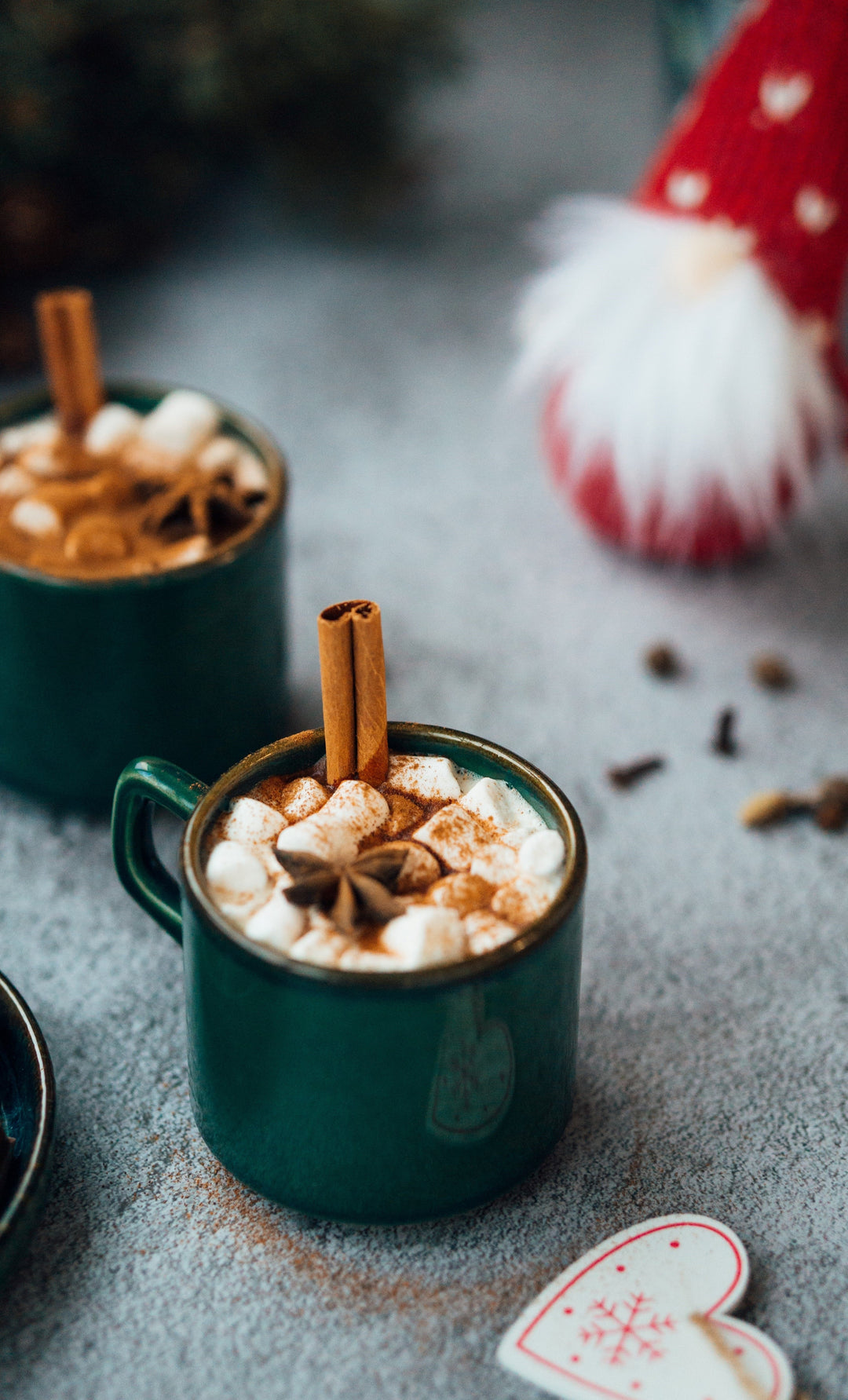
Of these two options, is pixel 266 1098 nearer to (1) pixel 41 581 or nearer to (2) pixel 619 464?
(1) pixel 41 581

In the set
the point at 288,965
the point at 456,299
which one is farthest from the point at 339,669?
the point at 456,299

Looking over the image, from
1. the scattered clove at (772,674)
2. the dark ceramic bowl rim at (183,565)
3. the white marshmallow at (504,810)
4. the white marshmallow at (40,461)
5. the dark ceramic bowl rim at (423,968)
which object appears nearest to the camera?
the dark ceramic bowl rim at (423,968)

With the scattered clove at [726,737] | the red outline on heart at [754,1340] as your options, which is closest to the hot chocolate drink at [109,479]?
the scattered clove at [726,737]

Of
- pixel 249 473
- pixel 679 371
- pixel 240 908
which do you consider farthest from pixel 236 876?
pixel 679 371

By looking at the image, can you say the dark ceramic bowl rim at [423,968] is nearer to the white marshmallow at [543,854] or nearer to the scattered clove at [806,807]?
the white marshmallow at [543,854]

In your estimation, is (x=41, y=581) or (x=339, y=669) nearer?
(x=339, y=669)

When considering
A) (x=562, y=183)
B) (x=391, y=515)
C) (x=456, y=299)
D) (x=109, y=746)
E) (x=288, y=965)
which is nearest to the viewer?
(x=288, y=965)

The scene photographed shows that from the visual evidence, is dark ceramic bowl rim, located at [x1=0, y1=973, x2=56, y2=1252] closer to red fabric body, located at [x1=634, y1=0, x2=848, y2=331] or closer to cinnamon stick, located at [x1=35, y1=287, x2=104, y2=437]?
cinnamon stick, located at [x1=35, y1=287, x2=104, y2=437]
